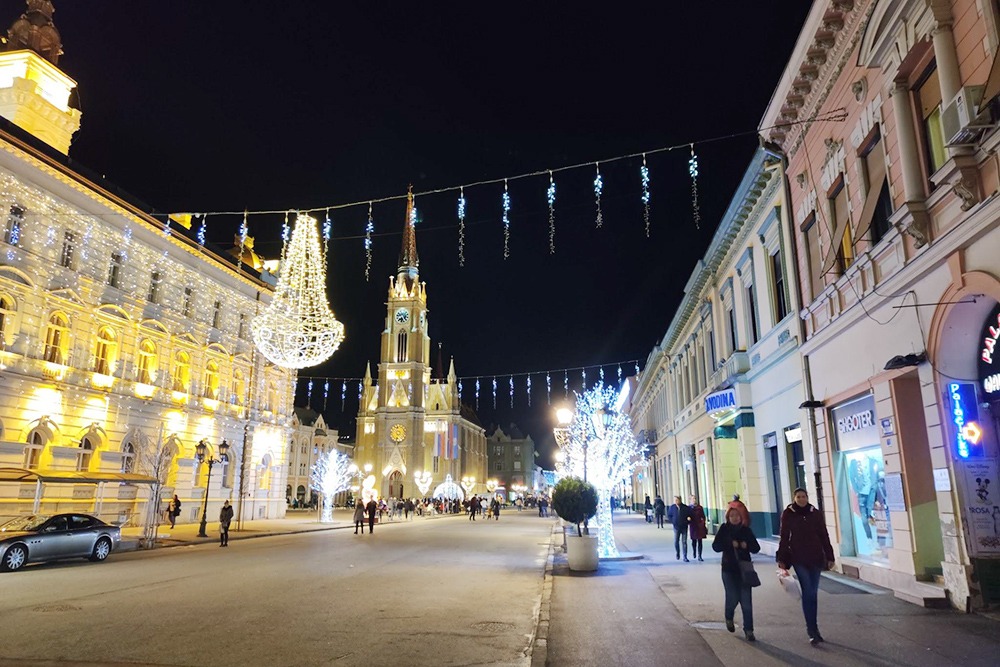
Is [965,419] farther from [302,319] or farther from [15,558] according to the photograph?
[302,319]

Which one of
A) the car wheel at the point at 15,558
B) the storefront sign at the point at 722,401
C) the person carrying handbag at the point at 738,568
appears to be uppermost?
the storefront sign at the point at 722,401

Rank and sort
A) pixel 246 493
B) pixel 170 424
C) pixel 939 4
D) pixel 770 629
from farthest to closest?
pixel 246 493 → pixel 170 424 → pixel 939 4 → pixel 770 629

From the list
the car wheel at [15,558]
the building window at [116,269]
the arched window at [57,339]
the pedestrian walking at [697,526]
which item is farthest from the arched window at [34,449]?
the pedestrian walking at [697,526]

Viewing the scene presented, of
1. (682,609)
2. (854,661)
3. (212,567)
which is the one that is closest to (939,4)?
(854,661)

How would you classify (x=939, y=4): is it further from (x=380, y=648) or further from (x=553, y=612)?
(x=380, y=648)

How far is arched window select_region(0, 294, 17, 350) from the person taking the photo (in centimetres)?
2423

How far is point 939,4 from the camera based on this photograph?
931cm

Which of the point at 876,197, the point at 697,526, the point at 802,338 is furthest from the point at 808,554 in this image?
the point at 697,526

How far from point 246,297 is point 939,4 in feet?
125

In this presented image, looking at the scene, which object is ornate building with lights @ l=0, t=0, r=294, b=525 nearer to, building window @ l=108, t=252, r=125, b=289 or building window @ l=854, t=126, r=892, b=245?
building window @ l=108, t=252, r=125, b=289

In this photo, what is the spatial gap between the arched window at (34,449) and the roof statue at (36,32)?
67.6 feet

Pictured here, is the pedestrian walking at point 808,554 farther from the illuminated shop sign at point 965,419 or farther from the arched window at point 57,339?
the arched window at point 57,339

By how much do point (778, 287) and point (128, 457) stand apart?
93.3 ft

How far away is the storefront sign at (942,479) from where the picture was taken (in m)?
9.45
